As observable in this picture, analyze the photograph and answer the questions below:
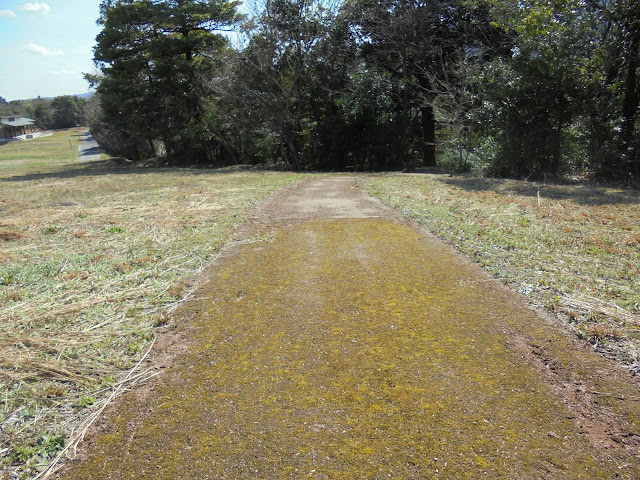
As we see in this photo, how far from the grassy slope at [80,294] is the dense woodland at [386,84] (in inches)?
312

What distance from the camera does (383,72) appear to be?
1767cm

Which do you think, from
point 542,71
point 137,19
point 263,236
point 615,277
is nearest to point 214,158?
point 137,19

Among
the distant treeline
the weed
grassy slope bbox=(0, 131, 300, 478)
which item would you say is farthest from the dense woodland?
the distant treeline

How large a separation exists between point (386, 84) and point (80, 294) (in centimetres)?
1493

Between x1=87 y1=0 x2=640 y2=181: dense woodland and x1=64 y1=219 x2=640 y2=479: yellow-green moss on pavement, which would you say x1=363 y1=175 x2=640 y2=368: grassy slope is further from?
x1=87 y1=0 x2=640 y2=181: dense woodland

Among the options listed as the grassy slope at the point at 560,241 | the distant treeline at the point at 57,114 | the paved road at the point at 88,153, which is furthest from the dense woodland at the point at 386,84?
the distant treeline at the point at 57,114

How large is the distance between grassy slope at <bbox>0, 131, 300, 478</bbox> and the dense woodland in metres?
7.94

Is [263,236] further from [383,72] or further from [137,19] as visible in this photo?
[137,19]

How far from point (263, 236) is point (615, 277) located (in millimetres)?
3945

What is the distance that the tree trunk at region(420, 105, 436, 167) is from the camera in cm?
1972

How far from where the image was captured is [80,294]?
4082mm

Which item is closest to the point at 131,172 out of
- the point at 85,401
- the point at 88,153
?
the point at 85,401

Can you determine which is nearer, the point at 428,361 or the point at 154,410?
the point at 154,410

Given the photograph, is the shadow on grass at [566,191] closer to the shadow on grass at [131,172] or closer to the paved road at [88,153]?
the shadow on grass at [131,172]
